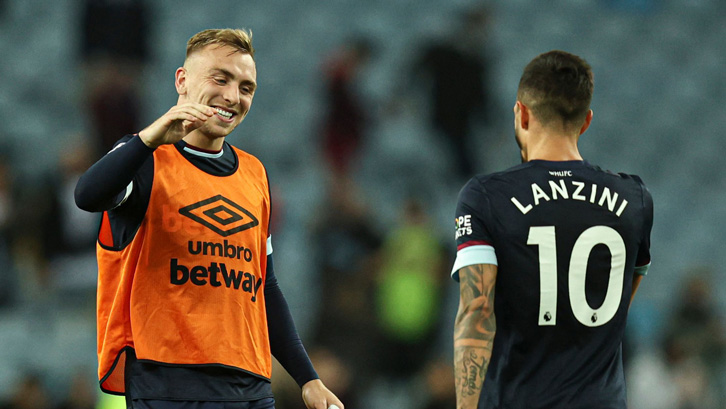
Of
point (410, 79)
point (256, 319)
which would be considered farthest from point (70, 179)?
point (256, 319)

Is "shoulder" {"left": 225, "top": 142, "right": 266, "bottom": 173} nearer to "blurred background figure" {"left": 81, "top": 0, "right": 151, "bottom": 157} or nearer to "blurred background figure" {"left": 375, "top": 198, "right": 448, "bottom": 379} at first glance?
"blurred background figure" {"left": 375, "top": 198, "right": 448, "bottom": 379}

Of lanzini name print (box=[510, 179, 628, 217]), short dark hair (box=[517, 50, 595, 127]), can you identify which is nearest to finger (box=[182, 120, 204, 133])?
lanzini name print (box=[510, 179, 628, 217])

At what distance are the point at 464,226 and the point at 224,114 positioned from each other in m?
0.94

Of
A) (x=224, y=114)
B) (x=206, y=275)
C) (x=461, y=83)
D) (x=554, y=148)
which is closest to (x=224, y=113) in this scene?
(x=224, y=114)

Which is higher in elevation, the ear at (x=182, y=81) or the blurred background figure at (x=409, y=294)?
the ear at (x=182, y=81)

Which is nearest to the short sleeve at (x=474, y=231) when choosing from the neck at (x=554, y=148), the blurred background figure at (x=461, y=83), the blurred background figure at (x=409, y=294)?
the neck at (x=554, y=148)

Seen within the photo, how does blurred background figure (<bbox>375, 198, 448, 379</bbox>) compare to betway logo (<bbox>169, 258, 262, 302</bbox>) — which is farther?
blurred background figure (<bbox>375, 198, 448, 379</bbox>)

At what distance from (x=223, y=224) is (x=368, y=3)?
982 centimetres

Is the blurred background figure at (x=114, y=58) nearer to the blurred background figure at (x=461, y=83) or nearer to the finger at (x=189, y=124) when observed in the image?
the blurred background figure at (x=461, y=83)

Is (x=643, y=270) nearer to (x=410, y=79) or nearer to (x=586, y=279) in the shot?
(x=586, y=279)

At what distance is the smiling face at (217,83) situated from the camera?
11.3ft

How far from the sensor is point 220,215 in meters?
3.38

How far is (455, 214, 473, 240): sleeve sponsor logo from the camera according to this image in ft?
11.3

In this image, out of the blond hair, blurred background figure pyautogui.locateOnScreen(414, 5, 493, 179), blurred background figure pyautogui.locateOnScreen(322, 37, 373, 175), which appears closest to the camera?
the blond hair
